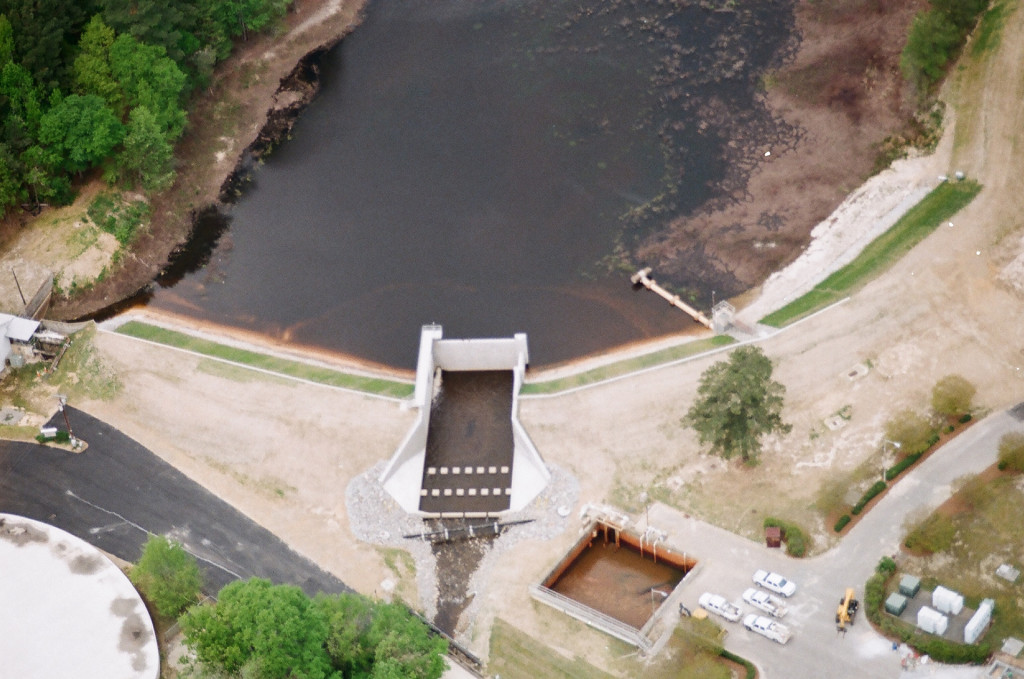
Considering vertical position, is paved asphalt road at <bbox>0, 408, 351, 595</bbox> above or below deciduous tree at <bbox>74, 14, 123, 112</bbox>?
below

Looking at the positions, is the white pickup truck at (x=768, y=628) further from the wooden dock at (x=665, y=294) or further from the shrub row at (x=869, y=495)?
the wooden dock at (x=665, y=294)

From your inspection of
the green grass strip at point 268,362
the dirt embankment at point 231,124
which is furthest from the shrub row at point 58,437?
the dirt embankment at point 231,124

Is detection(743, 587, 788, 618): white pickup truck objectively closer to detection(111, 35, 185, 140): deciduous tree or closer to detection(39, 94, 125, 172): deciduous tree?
detection(39, 94, 125, 172): deciduous tree

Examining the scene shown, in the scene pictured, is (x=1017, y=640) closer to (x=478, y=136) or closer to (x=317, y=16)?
(x=478, y=136)

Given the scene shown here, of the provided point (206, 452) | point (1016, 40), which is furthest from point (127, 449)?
point (1016, 40)

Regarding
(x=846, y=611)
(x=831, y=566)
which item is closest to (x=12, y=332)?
(x=831, y=566)

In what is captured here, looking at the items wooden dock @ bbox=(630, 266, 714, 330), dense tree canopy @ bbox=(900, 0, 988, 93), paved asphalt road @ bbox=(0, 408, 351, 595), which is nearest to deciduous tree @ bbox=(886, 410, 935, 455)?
wooden dock @ bbox=(630, 266, 714, 330)
